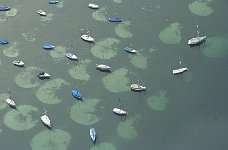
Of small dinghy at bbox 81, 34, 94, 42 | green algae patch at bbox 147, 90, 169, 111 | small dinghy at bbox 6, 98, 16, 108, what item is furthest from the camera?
small dinghy at bbox 81, 34, 94, 42

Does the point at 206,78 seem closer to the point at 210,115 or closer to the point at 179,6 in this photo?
the point at 210,115

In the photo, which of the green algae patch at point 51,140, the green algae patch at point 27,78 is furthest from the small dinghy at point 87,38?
the green algae patch at point 51,140

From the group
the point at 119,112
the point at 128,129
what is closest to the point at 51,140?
the point at 119,112

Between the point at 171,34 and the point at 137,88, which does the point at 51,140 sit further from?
the point at 171,34

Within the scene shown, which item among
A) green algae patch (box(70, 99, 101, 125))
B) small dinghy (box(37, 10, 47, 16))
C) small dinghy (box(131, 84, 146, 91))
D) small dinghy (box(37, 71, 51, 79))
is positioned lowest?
green algae patch (box(70, 99, 101, 125))

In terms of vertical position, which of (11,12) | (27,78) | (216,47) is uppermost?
(11,12)

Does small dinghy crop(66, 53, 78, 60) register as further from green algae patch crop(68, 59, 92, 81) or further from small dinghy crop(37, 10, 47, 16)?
small dinghy crop(37, 10, 47, 16)

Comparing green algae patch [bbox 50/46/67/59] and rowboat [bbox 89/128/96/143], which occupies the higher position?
green algae patch [bbox 50/46/67/59]

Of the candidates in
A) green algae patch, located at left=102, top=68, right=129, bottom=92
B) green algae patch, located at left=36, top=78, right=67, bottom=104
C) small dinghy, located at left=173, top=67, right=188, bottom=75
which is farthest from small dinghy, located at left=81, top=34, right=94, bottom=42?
small dinghy, located at left=173, top=67, right=188, bottom=75
